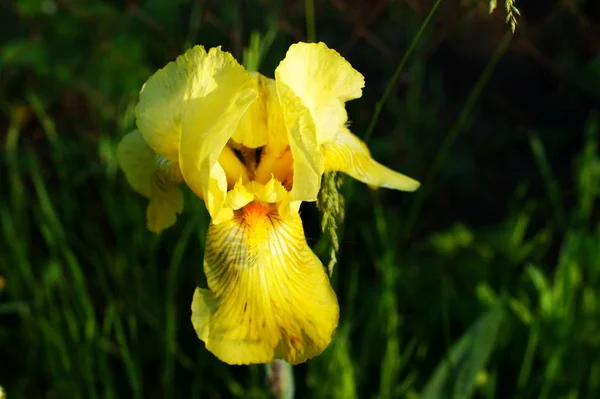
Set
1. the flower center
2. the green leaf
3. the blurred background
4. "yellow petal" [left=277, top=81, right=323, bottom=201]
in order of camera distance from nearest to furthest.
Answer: "yellow petal" [left=277, top=81, right=323, bottom=201] → the flower center → the green leaf → the blurred background

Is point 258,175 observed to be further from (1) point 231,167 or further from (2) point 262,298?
(2) point 262,298

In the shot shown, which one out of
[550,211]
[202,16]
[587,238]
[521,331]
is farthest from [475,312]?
[202,16]

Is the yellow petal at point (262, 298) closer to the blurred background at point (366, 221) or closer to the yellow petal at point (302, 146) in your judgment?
the yellow petal at point (302, 146)

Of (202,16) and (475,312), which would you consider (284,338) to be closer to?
(475,312)

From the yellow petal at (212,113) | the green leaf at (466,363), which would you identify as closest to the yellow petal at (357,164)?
the yellow petal at (212,113)

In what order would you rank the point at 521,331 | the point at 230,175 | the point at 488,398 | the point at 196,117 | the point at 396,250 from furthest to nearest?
the point at 396,250 → the point at 521,331 → the point at 488,398 → the point at 230,175 → the point at 196,117

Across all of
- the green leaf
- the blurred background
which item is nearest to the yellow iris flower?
the blurred background

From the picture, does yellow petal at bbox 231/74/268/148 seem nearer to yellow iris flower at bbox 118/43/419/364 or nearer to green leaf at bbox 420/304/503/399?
yellow iris flower at bbox 118/43/419/364

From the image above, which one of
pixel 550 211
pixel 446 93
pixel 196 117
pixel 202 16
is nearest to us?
pixel 196 117
